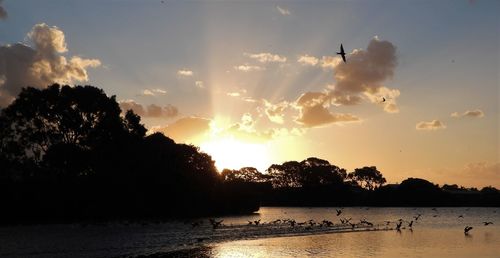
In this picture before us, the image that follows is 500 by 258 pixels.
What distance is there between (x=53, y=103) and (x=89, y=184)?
18.1 metres

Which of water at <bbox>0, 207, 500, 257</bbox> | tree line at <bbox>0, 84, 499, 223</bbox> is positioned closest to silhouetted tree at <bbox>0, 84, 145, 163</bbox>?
tree line at <bbox>0, 84, 499, 223</bbox>

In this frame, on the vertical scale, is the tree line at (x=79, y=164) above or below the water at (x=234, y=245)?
above

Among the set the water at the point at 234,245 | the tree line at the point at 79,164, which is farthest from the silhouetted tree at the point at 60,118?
the water at the point at 234,245

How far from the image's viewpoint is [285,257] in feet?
147

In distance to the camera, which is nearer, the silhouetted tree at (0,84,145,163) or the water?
the water

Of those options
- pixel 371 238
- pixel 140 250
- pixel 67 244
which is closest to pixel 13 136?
pixel 67 244

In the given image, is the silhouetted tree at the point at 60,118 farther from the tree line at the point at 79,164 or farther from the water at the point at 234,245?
the water at the point at 234,245

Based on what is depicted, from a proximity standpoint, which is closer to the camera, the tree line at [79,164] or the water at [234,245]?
the water at [234,245]

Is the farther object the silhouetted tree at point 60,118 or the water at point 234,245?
the silhouetted tree at point 60,118

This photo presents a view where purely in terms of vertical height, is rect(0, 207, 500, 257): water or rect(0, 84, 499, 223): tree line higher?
rect(0, 84, 499, 223): tree line

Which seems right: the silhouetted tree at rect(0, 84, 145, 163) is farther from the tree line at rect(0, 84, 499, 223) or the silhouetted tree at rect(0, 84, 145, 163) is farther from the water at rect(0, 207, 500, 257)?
the water at rect(0, 207, 500, 257)

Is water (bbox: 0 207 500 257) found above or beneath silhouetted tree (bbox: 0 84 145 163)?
beneath

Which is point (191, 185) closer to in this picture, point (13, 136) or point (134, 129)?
point (134, 129)

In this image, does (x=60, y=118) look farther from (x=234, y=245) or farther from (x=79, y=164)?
(x=234, y=245)
